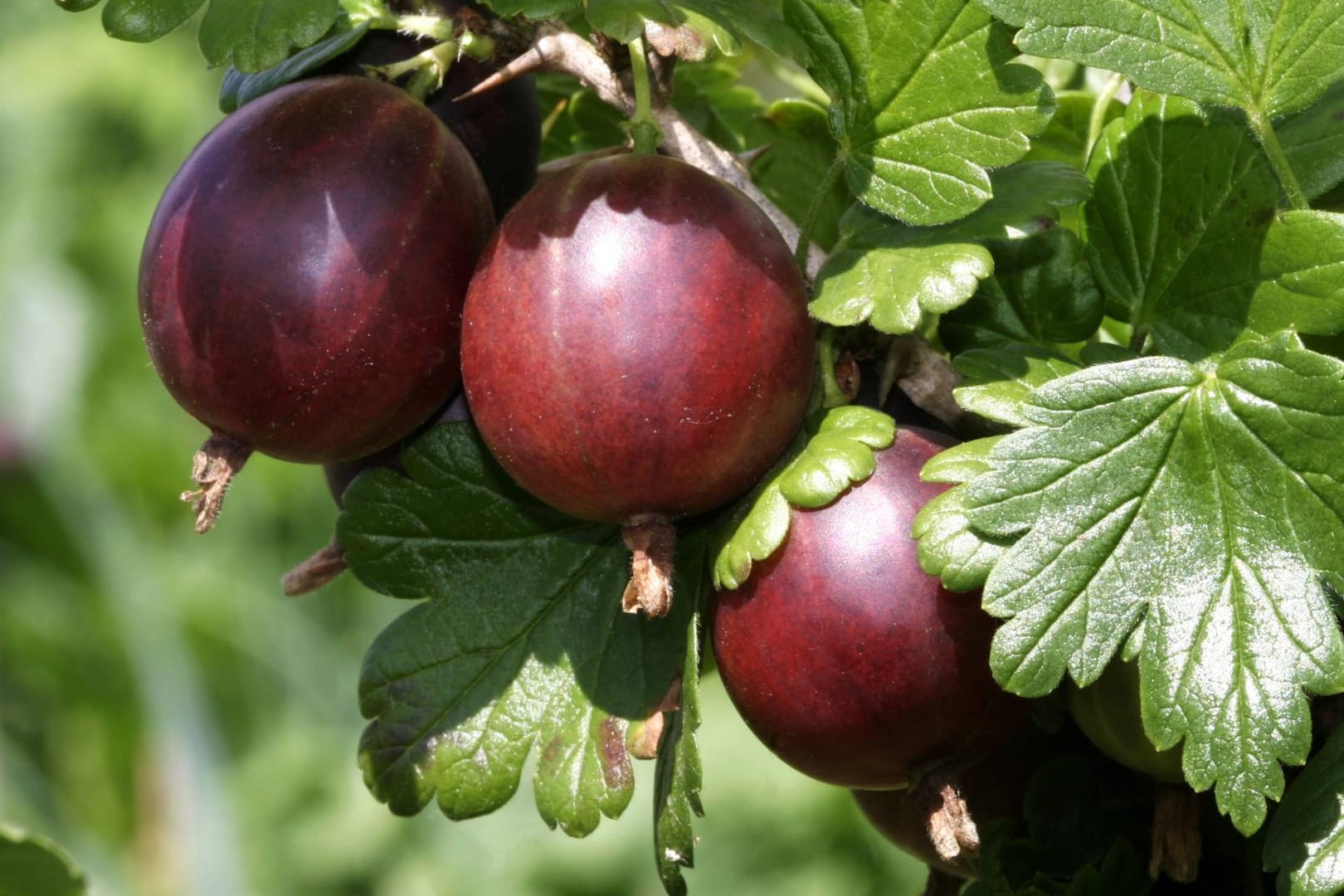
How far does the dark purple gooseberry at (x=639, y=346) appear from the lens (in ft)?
2.20

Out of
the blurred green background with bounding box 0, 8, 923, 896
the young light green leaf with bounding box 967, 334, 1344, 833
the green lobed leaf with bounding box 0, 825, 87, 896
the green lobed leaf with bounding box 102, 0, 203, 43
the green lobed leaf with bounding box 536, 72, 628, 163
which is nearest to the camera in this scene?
the young light green leaf with bounding box 967, 334, 1344, 833

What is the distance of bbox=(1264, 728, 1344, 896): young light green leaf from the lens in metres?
0.64

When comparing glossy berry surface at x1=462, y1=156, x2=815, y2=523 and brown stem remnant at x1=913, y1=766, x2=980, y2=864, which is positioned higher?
glossy berry surface at x1=462, y1=156, x2=815, y2=523

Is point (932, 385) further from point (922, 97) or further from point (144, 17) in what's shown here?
point (144, 17)

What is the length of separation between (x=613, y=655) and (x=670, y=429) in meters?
0.20

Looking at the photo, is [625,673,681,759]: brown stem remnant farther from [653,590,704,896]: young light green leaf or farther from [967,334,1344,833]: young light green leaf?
[967,334,1344,833]: young light green leaf

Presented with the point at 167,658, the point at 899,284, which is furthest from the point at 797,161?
the point at 167,658

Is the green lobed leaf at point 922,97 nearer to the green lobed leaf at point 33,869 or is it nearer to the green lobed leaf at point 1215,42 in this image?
the green lobed leaf at point 1215,42

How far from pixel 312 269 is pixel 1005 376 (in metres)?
0.35

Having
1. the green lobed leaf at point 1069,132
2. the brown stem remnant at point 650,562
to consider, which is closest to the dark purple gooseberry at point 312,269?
the brown stem remnant at point 650,562

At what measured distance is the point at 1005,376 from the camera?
0.71 m

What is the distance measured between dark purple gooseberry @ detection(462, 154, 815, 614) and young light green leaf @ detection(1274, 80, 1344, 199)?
255mm

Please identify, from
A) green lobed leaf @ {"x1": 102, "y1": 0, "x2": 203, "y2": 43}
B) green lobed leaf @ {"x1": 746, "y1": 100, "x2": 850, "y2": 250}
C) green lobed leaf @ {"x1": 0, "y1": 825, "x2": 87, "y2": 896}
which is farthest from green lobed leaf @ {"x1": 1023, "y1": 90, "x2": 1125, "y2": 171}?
green lobed leaf @ {"x1": 0, "y1": 825, "x2": 87, "y2": 896}

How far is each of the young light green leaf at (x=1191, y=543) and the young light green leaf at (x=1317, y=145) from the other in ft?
0.36
